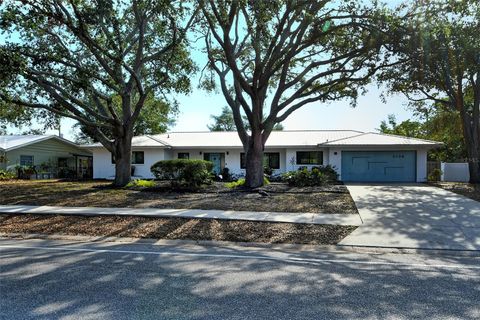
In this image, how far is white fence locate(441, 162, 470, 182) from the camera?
2838 cm

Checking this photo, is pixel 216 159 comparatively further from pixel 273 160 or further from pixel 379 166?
pixel 379 166

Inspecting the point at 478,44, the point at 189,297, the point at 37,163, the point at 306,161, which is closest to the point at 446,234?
the point at 189,297

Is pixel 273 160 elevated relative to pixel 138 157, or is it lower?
lower

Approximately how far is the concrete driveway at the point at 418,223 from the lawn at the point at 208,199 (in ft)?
3.69

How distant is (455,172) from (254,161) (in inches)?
718

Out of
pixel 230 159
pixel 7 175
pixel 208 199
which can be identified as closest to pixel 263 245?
pixel 208 199

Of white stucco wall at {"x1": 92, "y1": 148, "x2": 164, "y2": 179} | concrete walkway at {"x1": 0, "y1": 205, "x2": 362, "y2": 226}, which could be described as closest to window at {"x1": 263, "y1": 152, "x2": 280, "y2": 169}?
white stucco wall at {"x1": 92, "y1": 148, "x2": 164, "y2": 179}

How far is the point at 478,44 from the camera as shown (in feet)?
53.0

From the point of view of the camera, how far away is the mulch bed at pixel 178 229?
29.9ft

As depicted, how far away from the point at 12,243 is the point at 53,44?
48.2 ft

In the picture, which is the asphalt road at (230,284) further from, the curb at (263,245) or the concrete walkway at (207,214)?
the concrete walkway at (207,214)

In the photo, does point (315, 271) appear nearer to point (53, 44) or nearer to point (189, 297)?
point (189, 297)

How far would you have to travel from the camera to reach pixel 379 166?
83.7 feet

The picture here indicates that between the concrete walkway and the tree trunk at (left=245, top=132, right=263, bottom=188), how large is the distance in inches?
249
